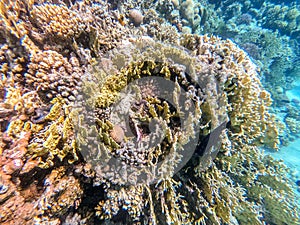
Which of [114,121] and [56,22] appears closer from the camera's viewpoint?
[114,121]

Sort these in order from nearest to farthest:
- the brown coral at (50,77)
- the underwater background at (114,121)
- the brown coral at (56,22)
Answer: the underwater background at (114,121) < the brown coral at (50,77) < the brown coral at (56,22)

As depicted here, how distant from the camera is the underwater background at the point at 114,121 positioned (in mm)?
1980

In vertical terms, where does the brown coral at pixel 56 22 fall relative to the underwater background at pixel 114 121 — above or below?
above

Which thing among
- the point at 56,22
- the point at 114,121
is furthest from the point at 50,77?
the point at 114,121

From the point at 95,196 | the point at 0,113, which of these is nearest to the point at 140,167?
the point at 95,196

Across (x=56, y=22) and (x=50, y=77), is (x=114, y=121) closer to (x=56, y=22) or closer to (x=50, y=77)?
(x=50, y=77)

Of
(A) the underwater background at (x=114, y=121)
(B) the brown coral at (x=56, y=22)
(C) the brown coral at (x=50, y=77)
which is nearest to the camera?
(A) the underwater background at (x=114, y=121)

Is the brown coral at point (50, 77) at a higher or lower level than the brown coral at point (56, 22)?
lower

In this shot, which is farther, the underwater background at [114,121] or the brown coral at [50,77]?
the brown coral at [50,77]

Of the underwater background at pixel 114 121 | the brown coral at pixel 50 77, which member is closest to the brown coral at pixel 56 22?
the underwater background at pixel 114 121

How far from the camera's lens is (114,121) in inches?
87.7

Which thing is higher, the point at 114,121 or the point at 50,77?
the point at 50,77

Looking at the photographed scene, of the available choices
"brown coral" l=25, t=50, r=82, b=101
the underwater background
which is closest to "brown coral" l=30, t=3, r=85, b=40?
the underwater background

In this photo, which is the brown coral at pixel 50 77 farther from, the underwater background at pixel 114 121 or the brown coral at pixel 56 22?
the brown coral at pixel 56 22
